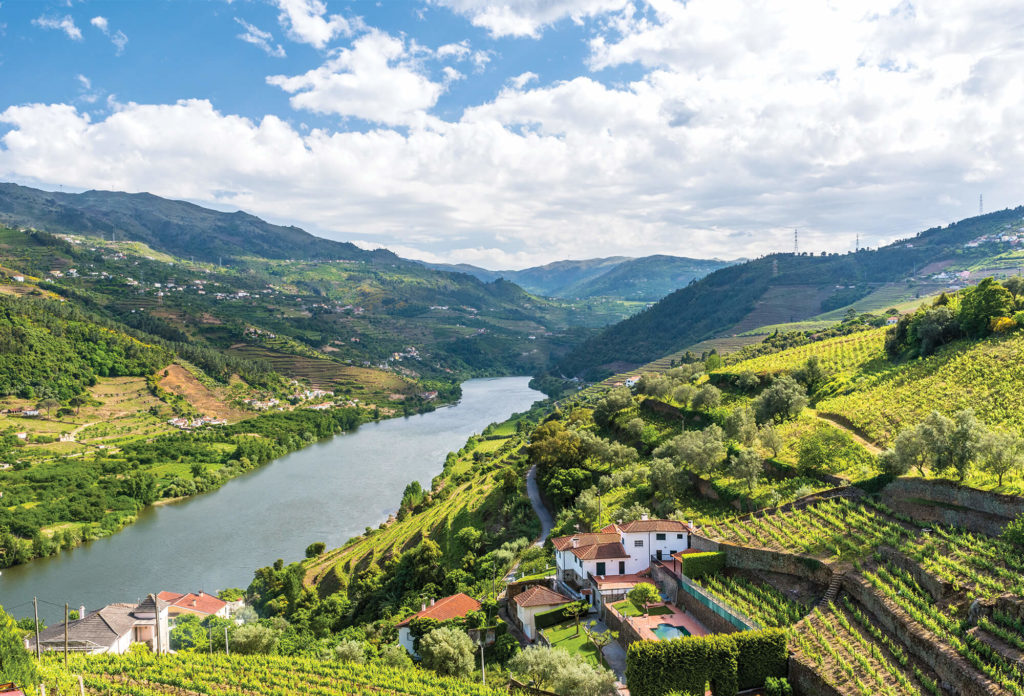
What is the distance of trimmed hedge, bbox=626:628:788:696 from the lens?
55.7 feet

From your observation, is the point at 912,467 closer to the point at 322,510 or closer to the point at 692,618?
the point at 692,618

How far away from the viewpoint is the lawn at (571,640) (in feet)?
70.8

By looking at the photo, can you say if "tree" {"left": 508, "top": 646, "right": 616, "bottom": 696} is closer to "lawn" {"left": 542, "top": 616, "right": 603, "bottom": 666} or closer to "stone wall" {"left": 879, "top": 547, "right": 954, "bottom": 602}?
"lawn" {"left": 542, "top": 616, "right": 603, "bottom": 666}

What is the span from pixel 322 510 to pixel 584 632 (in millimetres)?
43599

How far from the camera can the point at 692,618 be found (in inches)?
864

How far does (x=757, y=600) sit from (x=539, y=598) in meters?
8.37

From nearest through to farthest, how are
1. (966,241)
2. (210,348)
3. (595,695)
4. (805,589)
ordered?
(595,695), (805,589), (210,348), (966,241)

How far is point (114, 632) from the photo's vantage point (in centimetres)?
2919

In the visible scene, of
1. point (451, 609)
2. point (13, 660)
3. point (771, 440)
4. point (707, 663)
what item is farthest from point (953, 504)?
point (13, 660)

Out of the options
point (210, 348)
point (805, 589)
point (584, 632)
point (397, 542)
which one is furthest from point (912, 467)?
point (210, 348)

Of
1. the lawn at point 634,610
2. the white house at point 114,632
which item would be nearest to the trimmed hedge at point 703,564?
the lawn at point 634,610

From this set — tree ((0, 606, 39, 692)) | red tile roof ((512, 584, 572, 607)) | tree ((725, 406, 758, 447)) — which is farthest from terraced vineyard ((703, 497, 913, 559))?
tree ((0, 606, 39, 692))

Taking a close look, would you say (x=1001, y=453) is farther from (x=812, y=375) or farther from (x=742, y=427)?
(x=812, y=375)

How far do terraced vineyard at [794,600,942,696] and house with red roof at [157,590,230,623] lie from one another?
3112 centimetres
